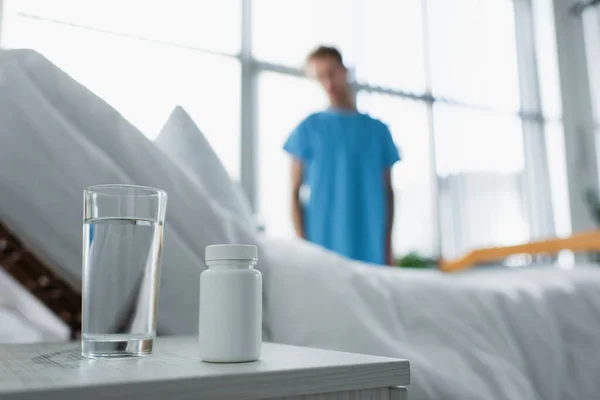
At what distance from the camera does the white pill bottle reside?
452 mm

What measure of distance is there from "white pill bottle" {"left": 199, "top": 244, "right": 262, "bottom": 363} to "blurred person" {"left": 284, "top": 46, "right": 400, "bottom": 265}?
1770 mm

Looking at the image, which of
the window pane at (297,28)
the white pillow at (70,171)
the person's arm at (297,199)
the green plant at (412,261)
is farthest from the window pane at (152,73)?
the white pillow at (70,171)

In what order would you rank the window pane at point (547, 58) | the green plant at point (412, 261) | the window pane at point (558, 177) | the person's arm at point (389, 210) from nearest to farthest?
the person's arm at point (389, 210), the green plant at point (412, 261), the window pane at point (558, 177), the window pane at point (547, 58)

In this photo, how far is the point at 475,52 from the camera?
4281mm

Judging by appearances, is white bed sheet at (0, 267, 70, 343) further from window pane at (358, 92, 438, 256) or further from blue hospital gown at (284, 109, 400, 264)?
window pane at (358, 92, 438, 256)

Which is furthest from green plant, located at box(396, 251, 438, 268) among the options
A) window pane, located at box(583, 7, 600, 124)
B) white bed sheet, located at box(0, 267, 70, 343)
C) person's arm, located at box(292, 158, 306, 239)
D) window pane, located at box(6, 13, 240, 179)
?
white bed sheet, located at box(0, 267, 70, 343)

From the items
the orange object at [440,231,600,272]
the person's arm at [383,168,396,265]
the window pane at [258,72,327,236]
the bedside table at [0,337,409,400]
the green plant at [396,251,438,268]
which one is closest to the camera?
the bedside table at [0,337,409,400]

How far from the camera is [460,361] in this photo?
0.92 meters

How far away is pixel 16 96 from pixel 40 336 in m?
0.49

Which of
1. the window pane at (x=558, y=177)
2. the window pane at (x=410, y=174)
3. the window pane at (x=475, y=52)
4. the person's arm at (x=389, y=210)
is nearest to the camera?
the person's arm at (x=389, y=210)

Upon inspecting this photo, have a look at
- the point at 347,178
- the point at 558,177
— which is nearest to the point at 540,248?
the point at 347,178

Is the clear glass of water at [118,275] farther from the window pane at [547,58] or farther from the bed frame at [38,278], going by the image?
the window pane at [547,58]

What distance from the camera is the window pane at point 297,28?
11.2 feet

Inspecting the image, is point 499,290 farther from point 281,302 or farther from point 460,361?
point 281,302
